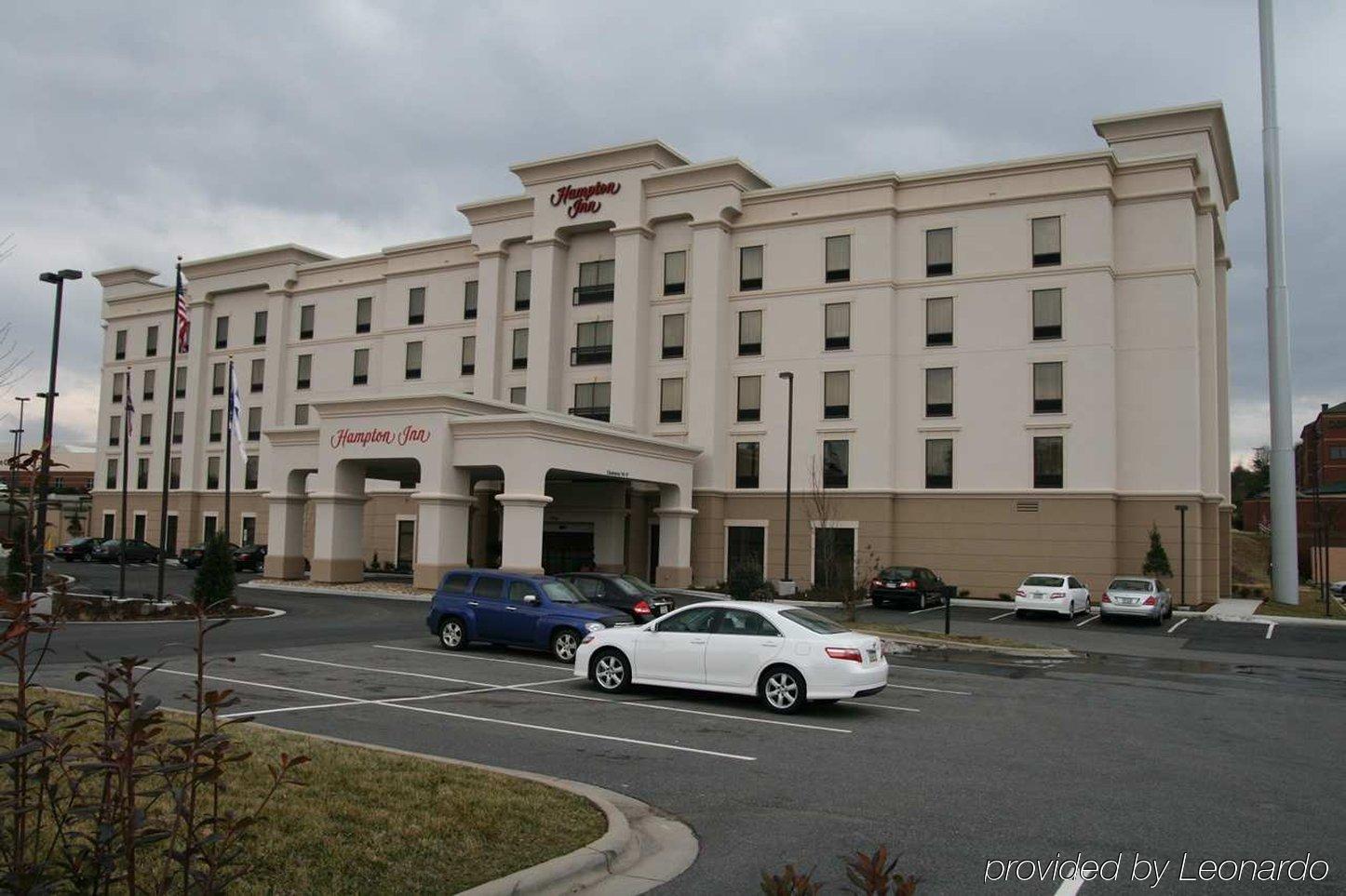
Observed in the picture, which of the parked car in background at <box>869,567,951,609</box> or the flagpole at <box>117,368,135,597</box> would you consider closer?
the flagpole at <box>117,368,135,597</box>

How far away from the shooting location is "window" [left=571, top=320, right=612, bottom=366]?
161ft

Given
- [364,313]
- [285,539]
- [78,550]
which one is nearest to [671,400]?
[285,539]

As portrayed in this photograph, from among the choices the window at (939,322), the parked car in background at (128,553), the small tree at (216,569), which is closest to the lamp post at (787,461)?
the window at (939,322)

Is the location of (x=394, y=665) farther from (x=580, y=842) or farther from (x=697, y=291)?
(x=697, y=291)

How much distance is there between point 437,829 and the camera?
Result: 7.27 m

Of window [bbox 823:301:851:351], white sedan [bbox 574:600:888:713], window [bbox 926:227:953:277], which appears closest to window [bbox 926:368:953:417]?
window [bbox 823:301:851:351]

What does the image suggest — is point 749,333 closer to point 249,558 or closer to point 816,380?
point 816,380

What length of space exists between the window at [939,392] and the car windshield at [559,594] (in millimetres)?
26641

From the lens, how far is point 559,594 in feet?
65.1

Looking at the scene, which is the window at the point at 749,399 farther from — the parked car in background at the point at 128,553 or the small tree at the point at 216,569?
the parked car in background at the point at 128,553

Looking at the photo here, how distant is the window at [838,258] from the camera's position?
44781 millimetres

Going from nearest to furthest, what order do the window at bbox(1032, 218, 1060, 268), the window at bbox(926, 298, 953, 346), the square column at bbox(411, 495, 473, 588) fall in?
the square column at bbox(411, 495, 473, 588) → the window at bbox(1032, 218, 1060, 268) → the window at bbox(926, 298, 953, 346)

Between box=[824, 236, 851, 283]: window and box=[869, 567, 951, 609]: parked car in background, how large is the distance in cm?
1339

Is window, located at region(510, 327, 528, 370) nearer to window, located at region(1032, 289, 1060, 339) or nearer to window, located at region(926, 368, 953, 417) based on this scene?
window, located at region(926, 368, 953, 417)
